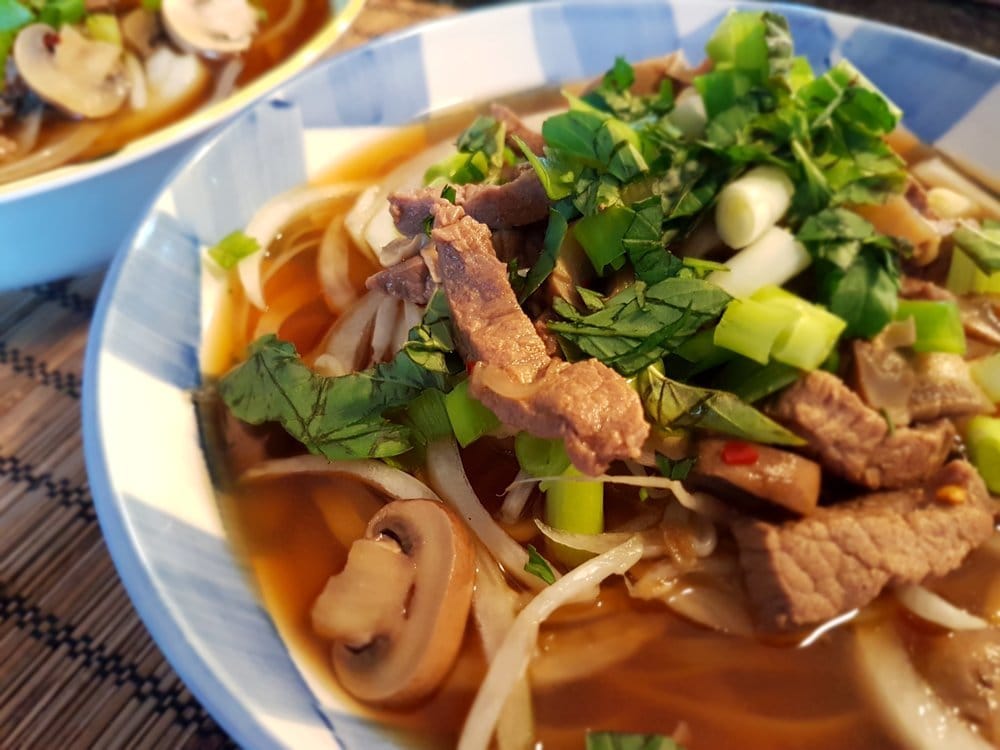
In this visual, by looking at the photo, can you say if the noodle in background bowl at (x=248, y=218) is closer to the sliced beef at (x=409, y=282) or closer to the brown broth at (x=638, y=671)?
the brown broth at (x=638, y=671)

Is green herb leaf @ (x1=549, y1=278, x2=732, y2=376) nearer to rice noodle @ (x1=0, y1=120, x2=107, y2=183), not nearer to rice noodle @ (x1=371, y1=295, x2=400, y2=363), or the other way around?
rice noodle @ (x1=371, y1=295, x2=400, y2=363)

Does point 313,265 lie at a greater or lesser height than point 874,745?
greater

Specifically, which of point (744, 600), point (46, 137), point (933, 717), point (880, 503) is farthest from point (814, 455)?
point (46, 137)

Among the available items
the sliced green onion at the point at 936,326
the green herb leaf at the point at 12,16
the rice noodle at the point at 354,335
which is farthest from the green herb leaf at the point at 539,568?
the green herb leaf at the point at 12,16

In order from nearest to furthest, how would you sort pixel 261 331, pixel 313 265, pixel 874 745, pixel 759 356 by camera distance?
1. pixel 874 745
2. pixel 759 356
3. pixel 261 331
4. pixel 313 265

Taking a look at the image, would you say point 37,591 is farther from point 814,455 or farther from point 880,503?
point 880,503
